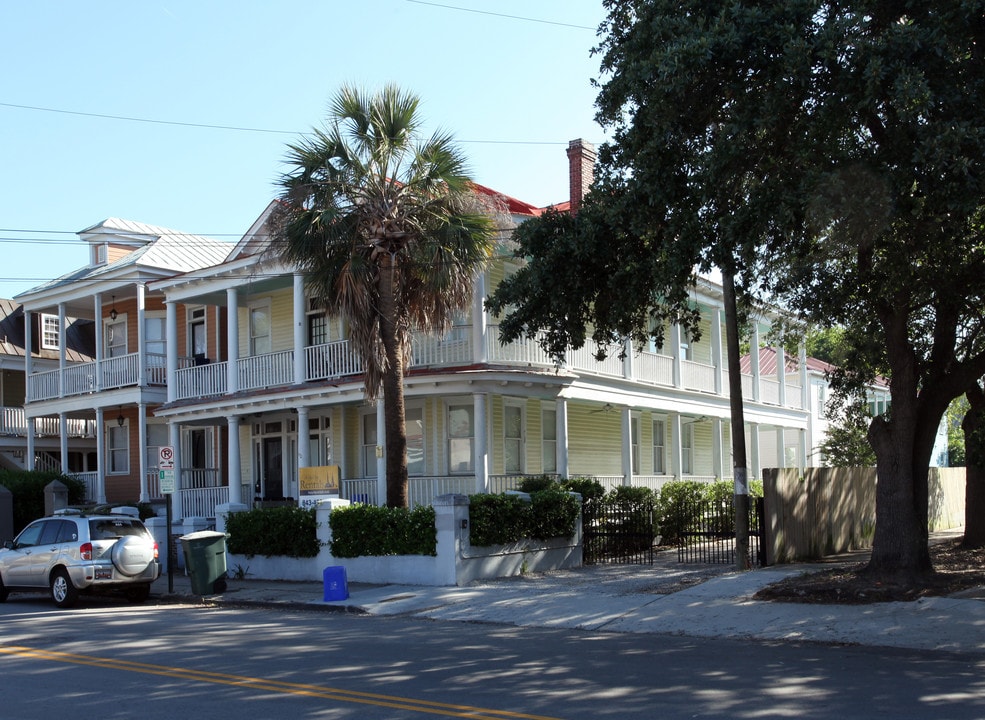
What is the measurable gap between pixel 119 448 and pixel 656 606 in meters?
22.9

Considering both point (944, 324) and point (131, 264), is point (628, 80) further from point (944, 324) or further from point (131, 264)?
point (131, 264)

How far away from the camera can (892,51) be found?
1148 centimetres

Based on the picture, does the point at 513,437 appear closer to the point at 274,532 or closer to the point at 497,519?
the point at 497,519

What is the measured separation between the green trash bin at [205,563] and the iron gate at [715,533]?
30.1 ft

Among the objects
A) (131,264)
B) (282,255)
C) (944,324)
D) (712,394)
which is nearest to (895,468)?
(944,324)

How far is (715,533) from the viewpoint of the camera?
21.3m

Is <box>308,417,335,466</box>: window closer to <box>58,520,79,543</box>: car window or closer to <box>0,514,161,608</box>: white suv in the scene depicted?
<box>0,514,161,608</box>: white suv

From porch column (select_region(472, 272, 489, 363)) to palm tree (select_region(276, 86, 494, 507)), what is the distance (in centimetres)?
247

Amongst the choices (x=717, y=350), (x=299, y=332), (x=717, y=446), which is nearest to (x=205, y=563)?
(x=299, y=332)

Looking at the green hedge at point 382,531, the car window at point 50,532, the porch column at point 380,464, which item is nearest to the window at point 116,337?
the porch column at point 380,464

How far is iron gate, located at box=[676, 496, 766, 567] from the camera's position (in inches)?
756

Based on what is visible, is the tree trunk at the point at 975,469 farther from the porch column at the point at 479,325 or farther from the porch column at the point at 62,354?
the porch column at the point at 62,354

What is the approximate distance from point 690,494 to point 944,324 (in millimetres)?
10376

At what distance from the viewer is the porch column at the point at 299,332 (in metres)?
24.6
